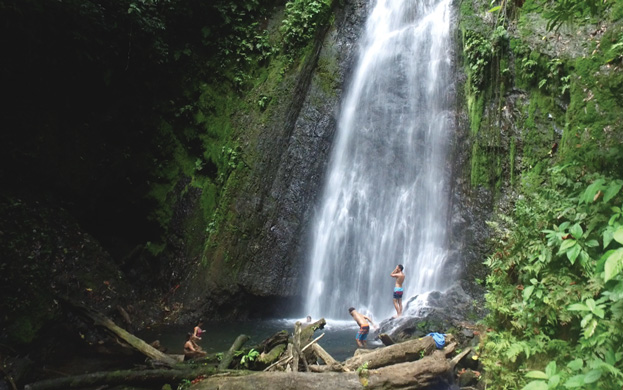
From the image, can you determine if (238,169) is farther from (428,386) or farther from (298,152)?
(428,386)

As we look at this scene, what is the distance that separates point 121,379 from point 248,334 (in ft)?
13.3

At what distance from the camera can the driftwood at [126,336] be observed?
19.2 ft

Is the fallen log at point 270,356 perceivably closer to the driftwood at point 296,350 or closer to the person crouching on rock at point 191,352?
the driftwood at point 296,350

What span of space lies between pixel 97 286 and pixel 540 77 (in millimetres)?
11304

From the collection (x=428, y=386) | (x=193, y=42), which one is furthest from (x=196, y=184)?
(x=428, y=386)

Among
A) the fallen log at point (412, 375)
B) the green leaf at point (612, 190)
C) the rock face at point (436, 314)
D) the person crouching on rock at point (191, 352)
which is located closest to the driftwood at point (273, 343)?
the fallen log at point (412, 375)

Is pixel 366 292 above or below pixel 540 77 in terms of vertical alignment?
below

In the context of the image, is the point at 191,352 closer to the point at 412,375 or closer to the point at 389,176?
the point at 412,375

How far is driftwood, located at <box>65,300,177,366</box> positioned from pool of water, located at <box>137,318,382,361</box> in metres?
1.16

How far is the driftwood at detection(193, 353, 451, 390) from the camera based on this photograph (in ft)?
13.9

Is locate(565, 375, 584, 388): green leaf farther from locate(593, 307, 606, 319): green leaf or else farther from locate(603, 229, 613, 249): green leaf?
locate(603, 229, 613, 249): green leaf

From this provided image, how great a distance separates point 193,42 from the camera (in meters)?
12.4

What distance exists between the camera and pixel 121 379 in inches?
196

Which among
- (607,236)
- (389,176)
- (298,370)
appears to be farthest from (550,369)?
(389,176)
